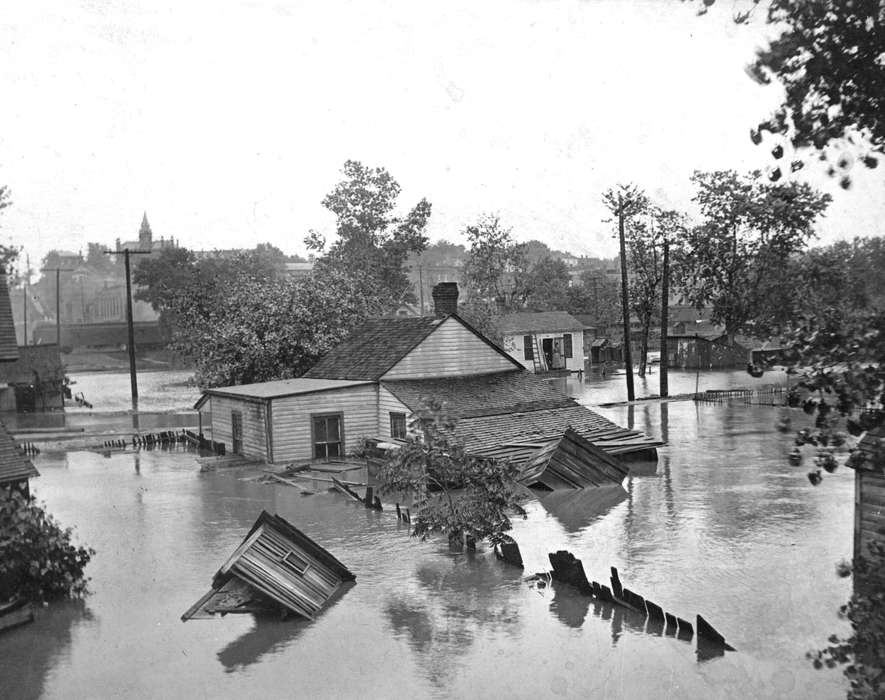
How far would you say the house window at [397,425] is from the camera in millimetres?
32938

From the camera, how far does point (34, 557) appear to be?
16281 mm

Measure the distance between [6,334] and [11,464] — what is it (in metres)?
3.52

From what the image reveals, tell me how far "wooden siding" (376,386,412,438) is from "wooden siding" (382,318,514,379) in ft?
2.45

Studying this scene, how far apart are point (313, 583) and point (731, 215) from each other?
177 ft

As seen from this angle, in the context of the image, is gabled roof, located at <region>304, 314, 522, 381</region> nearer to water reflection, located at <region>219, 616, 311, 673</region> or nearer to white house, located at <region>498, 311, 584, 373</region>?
water reflection, located at <region>219, 616, 311, 673</region>

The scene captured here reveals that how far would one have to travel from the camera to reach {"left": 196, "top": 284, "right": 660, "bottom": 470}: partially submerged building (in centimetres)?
3131

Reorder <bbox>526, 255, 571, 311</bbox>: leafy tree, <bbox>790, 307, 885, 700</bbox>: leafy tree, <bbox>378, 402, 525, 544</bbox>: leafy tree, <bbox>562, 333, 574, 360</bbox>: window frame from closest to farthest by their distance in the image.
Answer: <bbox>790, 307, 885, 700</bbox>: leafy tree, <bbox>378, 402, 525, 544</bbox>: leafy tree, <bbox>562, 333, 574, 360</bbox>: window frame, <bbox>526, 255, 571, 311</bbox>: leafy tree

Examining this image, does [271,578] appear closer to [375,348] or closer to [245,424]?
[245,424]

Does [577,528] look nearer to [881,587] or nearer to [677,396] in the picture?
[881,587]

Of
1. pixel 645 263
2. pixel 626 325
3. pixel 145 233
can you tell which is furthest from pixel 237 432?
pixel 145 233

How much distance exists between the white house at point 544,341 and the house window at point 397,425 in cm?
3995

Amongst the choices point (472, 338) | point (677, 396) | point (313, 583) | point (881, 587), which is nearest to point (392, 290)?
point (677, 396)

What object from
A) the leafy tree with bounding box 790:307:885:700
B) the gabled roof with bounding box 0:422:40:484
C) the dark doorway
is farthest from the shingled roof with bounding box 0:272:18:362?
the leafy tree with bounding box 790:307:885:700

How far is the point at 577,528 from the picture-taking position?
22.3 m
